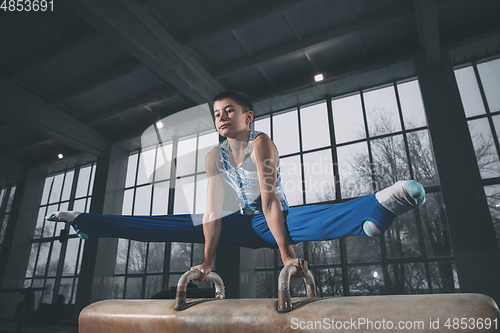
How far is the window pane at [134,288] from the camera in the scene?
836 cm

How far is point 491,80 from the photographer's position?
6160 millimetres

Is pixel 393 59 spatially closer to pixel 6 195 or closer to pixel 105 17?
pixel 105 17

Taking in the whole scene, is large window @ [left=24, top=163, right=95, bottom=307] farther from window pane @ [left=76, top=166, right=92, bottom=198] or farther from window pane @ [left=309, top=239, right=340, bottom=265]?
window pane @ [left=309, top=239, right=340, bottom=265]

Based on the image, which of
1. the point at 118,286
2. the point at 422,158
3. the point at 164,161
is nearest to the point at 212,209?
the point at 422,158

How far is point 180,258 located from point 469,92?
7.97 meters

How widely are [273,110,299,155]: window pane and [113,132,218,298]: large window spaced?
1.83 metres

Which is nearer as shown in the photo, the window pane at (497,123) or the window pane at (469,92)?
the window pane at (497,123)

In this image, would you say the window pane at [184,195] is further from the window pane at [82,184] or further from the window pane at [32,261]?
the window pane at [32,261]

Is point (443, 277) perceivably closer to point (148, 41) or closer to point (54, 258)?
point (148, 41)

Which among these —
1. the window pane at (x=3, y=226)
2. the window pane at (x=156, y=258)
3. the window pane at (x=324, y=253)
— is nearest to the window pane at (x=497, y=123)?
the window pane at (x=324, y=253)

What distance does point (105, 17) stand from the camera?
479 cm

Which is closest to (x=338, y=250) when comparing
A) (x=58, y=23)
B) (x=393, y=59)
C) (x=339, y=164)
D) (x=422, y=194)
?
(x=339, y=164)

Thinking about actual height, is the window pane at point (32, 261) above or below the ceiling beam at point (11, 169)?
below

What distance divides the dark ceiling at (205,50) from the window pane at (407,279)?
13.5 ft
